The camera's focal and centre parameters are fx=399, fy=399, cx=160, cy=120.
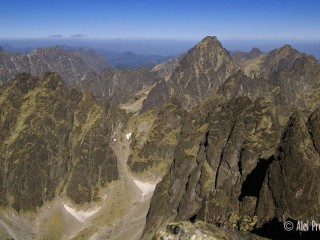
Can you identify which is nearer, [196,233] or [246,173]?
[196,233]

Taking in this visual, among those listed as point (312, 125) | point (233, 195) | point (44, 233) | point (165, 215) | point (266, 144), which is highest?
point (312, 125)

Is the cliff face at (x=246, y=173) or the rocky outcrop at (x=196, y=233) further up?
the rocky outcrop at (x=196, y=233)

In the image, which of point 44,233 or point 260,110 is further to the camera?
point 44,233

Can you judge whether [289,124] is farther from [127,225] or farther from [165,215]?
[127,225]

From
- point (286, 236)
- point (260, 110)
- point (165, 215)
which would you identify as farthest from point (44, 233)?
point (286, 236)

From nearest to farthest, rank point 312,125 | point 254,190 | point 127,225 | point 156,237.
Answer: point 156,237, point 312,125, point 254,190, point 127,225

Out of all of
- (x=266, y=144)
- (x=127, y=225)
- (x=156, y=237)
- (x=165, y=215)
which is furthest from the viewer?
(x=127, y=225)

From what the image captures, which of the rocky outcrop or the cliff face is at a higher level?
the rocky outcrop

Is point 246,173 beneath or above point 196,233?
beneath

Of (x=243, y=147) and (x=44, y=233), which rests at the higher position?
(x=243, y=147)

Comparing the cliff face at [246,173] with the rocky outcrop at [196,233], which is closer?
the rocky outcrop at [196,233]

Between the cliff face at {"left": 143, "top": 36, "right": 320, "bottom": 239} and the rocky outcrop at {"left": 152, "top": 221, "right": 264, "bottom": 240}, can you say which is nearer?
the rocky outcrop at {"left": 152, "top": 221, "right": 264, "bottom": 240}
